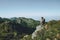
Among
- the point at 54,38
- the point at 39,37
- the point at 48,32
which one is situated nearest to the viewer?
the point at 54,38

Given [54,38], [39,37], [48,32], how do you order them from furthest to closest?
1. [48,32]
2. [39,37]
3. [54,38]

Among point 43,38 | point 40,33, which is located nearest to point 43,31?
point 40,33

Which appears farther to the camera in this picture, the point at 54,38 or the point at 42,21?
the point at 42,21

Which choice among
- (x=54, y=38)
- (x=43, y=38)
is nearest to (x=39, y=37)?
(x=43, y=38)

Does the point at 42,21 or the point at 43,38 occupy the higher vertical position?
the point at 42,21

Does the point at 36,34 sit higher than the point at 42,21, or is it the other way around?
the point at 42,21

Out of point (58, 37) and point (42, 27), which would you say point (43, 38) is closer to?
point (58, 37)

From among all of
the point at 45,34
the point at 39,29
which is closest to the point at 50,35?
the point at 45,34

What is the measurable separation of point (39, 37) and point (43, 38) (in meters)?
3.21

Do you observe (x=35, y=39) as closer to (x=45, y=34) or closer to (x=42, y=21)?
(x=45, y=34)

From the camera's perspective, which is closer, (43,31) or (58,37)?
(58,37)

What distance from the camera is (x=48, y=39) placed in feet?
264

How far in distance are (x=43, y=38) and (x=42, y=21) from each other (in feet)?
53.4

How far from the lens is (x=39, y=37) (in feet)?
279
